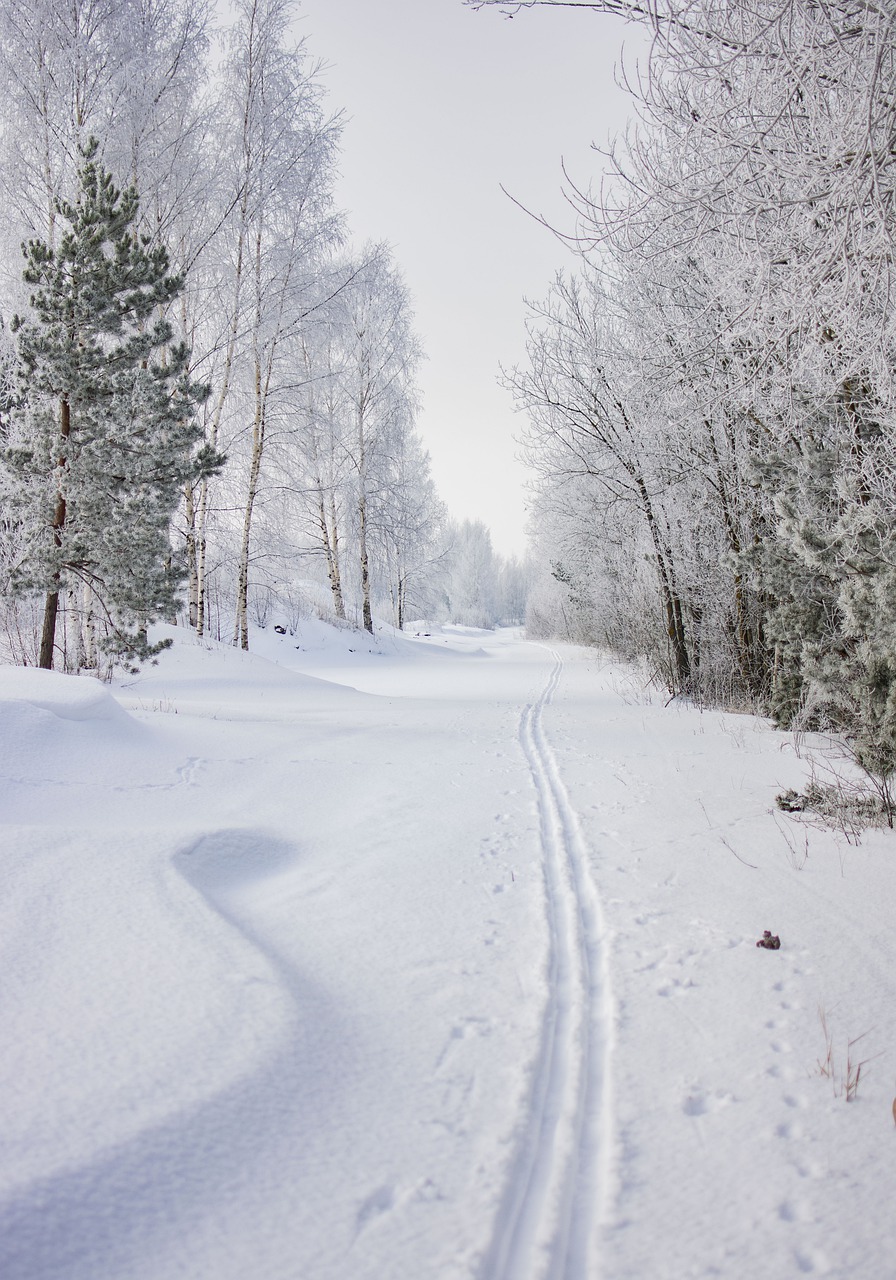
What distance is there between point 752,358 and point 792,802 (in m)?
3.75

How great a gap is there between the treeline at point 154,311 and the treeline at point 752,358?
5.78 metres

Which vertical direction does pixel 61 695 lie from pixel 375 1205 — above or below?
above

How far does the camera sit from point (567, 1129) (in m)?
1.97

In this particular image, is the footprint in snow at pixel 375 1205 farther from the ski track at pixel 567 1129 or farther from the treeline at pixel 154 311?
the treeline at pixel 154 311

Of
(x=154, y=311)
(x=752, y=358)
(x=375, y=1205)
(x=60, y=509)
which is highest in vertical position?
(x=154, y=311)

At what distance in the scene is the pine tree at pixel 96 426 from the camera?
771 centimetres

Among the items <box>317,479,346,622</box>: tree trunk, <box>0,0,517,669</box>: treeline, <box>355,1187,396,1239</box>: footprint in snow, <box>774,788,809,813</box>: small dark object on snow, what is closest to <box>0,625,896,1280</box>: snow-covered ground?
<box>355,1187,396,1239</box>: footprint in snow

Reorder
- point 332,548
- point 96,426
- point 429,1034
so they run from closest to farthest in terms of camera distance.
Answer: point 429,1034 < point 96,426 < point 332,548

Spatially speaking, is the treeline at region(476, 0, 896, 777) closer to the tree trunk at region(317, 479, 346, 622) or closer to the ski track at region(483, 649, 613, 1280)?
the ski track at region(483, 649, 613, 1280)

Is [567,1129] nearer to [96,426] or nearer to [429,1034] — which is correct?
[429,1034]

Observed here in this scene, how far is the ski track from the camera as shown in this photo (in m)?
1.59

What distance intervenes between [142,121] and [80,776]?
38.8 ft

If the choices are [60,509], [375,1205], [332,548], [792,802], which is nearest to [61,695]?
[60,509]

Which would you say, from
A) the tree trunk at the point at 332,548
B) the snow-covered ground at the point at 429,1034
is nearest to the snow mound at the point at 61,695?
the snow-covered ground at the point at 429,1034
